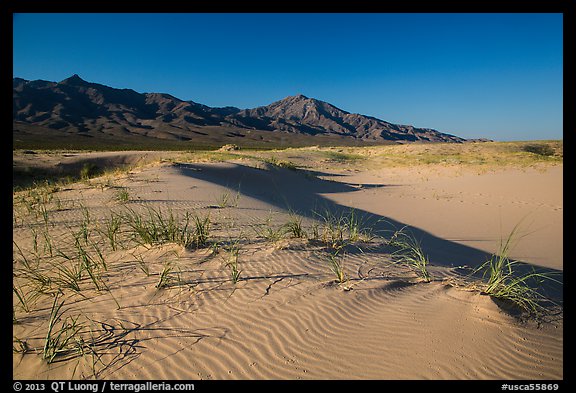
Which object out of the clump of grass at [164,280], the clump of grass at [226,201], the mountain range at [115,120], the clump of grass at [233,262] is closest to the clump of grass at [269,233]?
the clump of grass at [233,262]

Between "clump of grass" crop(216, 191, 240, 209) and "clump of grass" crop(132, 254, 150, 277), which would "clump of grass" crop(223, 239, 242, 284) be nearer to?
"clump of grass" crop(132, 254, 150, 277)

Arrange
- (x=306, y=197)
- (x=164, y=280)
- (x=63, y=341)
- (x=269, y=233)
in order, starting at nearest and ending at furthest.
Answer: (x=63, y=341) → (x=164, y=280) → (x=269, y=233) → (x=306, y=197)

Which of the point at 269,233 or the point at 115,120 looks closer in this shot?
the point at 269,233

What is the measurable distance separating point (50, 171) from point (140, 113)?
555ft

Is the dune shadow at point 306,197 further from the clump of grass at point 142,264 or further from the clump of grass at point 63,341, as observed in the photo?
the clump of grass at point 63,341

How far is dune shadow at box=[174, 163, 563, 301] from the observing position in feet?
18.5

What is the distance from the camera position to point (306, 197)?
→ 11.7 meters

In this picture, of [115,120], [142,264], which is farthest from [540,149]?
[115,120]

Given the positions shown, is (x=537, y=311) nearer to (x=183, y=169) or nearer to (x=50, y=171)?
(x=183, y=169)

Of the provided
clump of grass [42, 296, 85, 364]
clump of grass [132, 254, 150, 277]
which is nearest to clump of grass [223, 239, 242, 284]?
clump of grass [132, 254, 150, 277]

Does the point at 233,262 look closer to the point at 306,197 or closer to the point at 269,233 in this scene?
the point at 269,233

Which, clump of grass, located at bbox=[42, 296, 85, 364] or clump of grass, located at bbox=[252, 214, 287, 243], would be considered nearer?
clump of grass, located at bbox=[42, 296, 85, 364]
